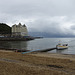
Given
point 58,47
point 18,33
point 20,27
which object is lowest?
point 58,47

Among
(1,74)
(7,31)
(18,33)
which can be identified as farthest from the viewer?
(18,33)

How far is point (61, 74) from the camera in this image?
7.55 metres

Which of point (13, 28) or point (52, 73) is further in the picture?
point (13, 28)

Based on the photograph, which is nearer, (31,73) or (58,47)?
(31,73)

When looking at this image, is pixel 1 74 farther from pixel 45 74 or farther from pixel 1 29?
pixel 1 29

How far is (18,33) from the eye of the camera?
184m

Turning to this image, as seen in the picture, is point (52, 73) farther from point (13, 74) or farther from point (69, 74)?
point (13, 74)

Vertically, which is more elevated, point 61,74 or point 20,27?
point 20,27

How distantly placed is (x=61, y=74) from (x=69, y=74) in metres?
0.75

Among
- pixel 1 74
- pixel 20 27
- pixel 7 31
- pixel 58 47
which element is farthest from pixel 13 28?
pixel 1 74

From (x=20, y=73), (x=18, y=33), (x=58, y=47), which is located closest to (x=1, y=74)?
(x=20, y=73)

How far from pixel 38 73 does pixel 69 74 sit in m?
2.64

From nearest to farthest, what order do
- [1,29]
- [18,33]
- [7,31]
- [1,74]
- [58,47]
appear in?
[1,74]
[58,47]
[1,29]
[7,31]
[18,33]

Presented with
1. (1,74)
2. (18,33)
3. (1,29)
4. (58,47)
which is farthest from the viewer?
(18,33)
